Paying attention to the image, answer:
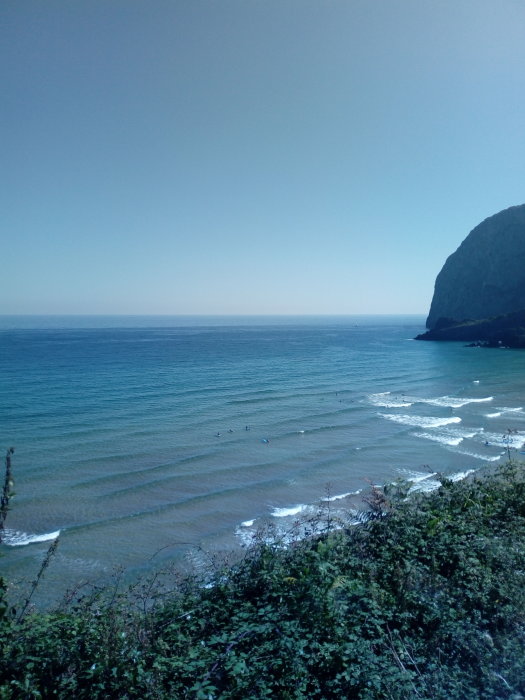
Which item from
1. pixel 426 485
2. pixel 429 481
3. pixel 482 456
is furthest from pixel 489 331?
pixel 426 485

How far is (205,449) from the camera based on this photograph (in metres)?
21.0

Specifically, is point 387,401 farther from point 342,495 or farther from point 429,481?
point 342,495

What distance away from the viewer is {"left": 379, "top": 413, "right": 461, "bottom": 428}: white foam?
2581 cm

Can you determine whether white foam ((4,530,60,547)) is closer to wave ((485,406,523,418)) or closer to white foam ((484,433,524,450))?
white foam ((484,433,524,450))

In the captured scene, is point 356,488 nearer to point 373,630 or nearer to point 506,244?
point 373,630

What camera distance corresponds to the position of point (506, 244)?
99.6 m

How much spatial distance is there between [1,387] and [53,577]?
91.8 ft

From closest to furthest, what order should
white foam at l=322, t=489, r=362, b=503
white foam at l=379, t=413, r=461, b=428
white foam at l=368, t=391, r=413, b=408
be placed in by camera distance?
white foam at l=322, t=489, r=362, b=503, white foam at l=379, t=413, r=461, b=428, white foam at l=368, t=391, r=413, b=408

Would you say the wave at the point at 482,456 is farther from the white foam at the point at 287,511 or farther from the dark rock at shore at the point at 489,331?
the dark rock at shore at the point at 489,331

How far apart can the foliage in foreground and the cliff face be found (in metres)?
97.4

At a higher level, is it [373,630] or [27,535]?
[373,630]

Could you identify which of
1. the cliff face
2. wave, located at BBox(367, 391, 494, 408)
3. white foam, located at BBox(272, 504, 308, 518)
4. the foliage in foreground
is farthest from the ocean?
the cliff face

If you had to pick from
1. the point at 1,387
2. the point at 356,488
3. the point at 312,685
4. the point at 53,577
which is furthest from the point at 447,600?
the point at 1,387

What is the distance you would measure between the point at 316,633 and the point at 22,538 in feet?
37.3
